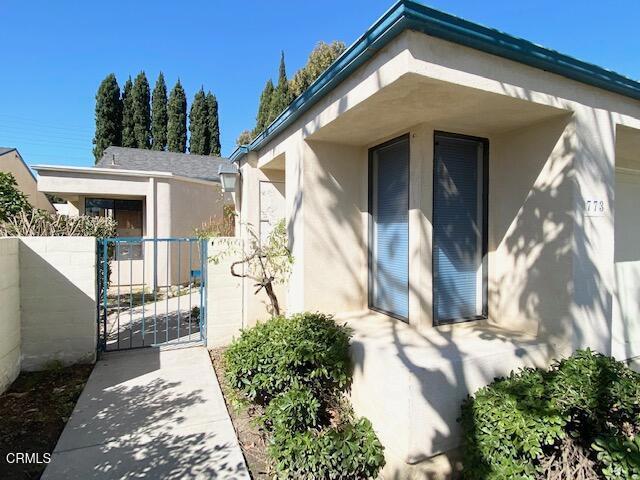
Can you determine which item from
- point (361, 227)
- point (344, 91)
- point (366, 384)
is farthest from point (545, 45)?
point (366, 384)

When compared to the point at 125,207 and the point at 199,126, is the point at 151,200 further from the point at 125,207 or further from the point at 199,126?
the point at 199,126

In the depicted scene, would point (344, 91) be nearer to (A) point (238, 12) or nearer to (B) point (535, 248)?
(B) point (535, 248)

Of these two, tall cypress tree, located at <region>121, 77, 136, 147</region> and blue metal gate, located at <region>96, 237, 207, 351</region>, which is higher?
tall cypress tree, located at <region>121, 77, 136, 147</region>

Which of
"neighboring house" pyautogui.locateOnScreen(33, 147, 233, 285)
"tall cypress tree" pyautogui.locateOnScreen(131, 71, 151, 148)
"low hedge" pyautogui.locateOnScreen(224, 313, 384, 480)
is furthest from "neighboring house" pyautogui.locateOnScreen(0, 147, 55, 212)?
"low hedge" pyautogui.locateOnScreen(224, 313, 384, 480)

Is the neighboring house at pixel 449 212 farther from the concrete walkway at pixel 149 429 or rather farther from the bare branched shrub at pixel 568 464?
the concrete walkway at pixel 149 429

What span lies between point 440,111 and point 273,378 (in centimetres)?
356

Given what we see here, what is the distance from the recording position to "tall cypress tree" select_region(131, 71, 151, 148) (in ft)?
96.0

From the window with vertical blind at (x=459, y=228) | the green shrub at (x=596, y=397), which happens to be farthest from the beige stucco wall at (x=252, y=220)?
the green shrub at (x=596, y=397)

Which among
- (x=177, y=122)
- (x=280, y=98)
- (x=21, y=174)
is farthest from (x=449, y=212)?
(x=177, y=122)

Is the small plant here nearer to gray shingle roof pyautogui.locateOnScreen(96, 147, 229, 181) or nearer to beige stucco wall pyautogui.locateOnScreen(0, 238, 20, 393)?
beige stucco wall pyautogui.locateOnScreen(0, 238, 20, 393)

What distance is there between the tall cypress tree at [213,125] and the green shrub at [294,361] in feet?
103

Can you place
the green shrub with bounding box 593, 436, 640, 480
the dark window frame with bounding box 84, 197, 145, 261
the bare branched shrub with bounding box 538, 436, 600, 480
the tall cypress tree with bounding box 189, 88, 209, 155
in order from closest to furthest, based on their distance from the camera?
the green shrub with bounding box 593, 436, 640, 480
the bare branched shrub with bounding box 538, 436, 600, 480
the dark window frame with bounding box 84, 197, 145, 261
the tall cypress tree with bounding box 189, 88, 209, 155

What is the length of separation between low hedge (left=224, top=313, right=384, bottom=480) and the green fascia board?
2.94 m

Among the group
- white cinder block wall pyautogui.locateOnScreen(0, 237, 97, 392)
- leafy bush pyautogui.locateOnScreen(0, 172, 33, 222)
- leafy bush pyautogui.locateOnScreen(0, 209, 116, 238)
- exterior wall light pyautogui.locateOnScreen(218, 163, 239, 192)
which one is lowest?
white cinder block wall pyautogui.locateOnScreen(0, 237, 97, 392)
